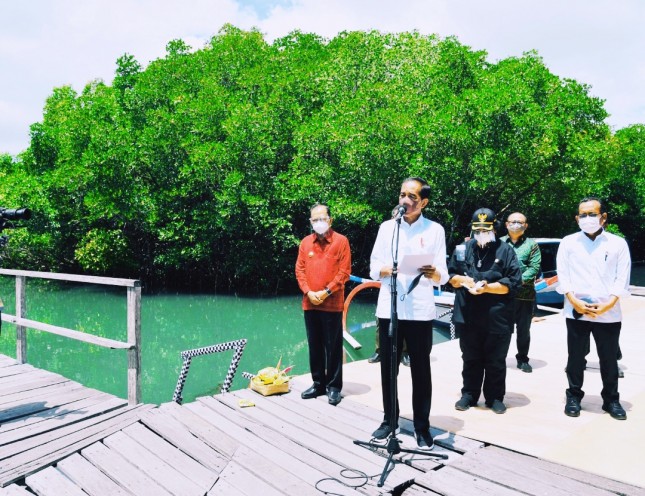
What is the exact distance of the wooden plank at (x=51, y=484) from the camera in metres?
3.25

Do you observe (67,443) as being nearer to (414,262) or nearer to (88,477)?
(88,477)

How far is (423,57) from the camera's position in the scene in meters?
20.4

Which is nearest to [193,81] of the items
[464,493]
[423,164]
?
[423,164]

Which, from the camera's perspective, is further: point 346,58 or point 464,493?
point 346,58

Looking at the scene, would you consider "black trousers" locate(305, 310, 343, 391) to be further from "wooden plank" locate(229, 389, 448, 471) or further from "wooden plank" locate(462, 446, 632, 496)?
"wooden plank" locate(462, 446, 632, 496)

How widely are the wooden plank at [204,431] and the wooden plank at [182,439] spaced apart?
0.04 m

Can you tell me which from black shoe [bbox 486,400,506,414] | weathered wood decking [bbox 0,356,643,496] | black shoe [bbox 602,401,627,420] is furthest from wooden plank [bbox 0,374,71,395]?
black shoe [bbox 602,401,627,420]

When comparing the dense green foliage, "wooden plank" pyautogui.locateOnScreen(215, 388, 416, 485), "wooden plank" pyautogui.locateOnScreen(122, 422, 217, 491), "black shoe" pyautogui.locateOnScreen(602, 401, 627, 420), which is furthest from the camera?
the dense green foliage

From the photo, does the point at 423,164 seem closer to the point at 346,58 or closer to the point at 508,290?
the point at 346,58

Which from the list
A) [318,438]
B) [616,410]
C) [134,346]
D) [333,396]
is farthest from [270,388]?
[616,410]

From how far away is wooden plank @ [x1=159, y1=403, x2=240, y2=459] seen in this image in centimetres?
371

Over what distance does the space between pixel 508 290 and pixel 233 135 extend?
14.5 meters

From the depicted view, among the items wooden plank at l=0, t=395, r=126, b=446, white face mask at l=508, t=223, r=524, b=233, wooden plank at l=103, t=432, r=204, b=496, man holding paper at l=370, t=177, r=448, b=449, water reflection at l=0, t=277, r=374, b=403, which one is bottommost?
water reflection at l=0, t=277, r=374, b=403

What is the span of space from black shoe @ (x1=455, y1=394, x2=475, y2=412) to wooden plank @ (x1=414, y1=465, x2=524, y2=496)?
123 cm
